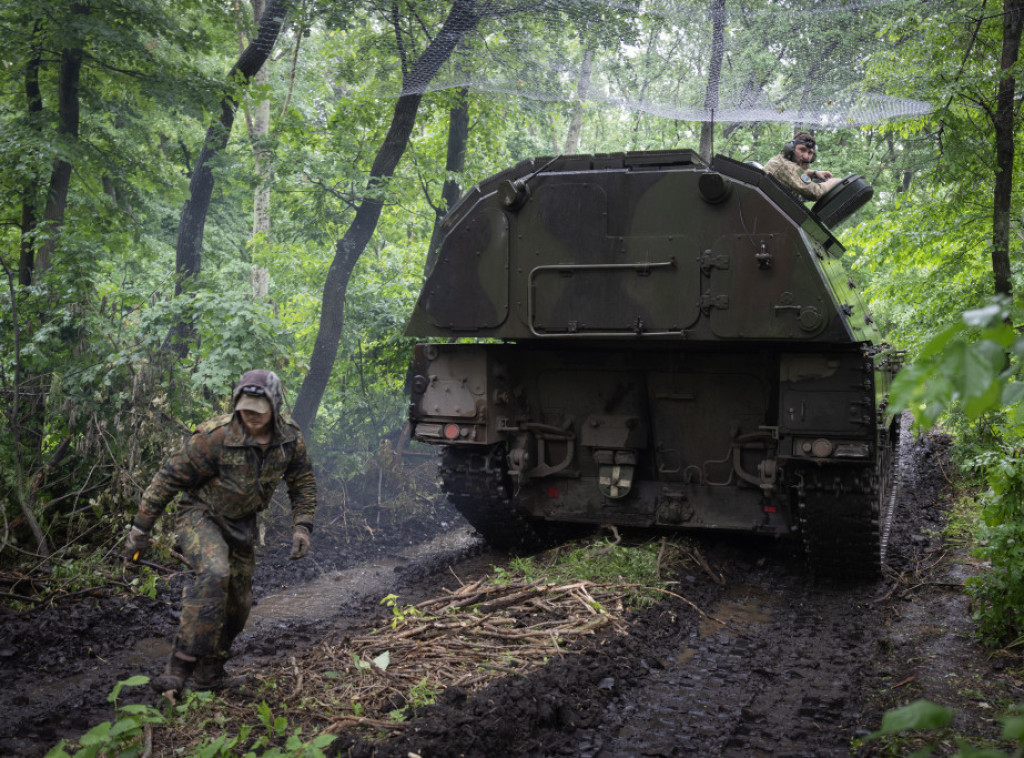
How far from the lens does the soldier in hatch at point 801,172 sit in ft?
24.3

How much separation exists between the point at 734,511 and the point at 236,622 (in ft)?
13.1

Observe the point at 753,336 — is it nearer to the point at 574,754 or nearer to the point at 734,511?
the point at 734,511

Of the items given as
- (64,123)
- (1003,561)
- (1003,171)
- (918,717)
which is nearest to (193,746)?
(918,717)

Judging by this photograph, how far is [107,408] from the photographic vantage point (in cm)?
796

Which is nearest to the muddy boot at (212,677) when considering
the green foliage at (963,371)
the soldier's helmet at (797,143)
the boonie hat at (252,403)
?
the boonie hat at (252,403)

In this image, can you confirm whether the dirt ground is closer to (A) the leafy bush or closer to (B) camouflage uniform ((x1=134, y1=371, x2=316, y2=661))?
(A) the leafy bush

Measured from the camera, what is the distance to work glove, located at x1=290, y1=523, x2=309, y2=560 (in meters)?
4.83

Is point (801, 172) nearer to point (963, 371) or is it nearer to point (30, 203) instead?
point (963, 371)

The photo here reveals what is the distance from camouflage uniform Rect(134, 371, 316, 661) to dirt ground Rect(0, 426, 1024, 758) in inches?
20.4

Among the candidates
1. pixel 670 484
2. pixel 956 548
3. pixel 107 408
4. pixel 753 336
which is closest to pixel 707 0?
pixel 753 336

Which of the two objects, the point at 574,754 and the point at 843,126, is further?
the point at 843,126

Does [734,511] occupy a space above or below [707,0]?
below

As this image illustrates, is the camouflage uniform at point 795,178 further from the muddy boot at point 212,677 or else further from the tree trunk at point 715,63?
the muddy boot at point 212,677

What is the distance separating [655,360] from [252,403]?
364cm
